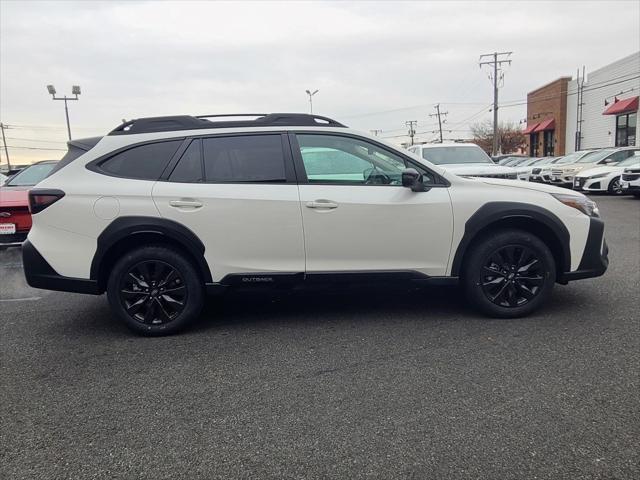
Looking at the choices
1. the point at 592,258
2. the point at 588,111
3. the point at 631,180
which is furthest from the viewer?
the point at 588,111

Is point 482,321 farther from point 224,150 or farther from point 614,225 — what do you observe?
point 614,225

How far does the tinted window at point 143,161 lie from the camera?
4422 millimetres

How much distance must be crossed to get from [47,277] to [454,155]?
8978 millimetres

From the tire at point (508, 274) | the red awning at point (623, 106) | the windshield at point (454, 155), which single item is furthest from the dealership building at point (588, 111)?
the tire at point (508, 274)

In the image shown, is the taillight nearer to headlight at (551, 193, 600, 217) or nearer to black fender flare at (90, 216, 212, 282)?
black fender flare at (90, 216, 212, 282)

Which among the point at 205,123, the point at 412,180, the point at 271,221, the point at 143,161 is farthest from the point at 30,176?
the point at 412,180

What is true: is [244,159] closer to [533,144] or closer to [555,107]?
[555,107]

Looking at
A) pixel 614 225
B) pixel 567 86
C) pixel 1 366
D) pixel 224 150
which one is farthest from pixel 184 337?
pixel 567 86

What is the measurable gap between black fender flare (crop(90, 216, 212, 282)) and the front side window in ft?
3.80

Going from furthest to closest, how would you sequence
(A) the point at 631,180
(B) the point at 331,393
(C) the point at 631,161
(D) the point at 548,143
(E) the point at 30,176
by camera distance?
(D) the point at 548,143 → (C) the point at 631,161 → (A) the point at 631,180 → (E) the point at 30,176 → (B) the point at 331,393

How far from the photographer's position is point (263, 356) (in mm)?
3967

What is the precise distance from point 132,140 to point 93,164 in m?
0.39

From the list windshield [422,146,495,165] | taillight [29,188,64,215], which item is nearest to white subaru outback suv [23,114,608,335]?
taillight [29,188,64,215]

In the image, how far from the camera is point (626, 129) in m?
31.0
